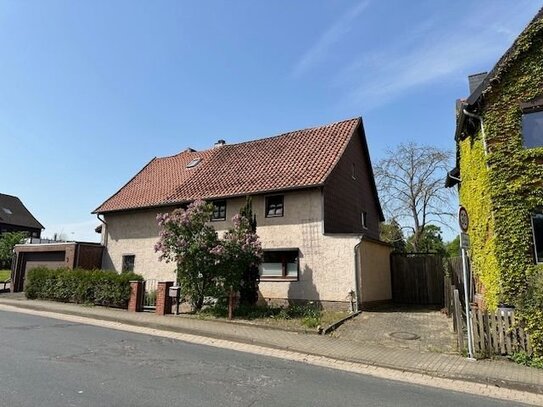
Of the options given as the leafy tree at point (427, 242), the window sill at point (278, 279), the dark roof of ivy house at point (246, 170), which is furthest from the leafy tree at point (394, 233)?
the window sill at point (278, 279)

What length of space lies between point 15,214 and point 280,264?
58.1 m

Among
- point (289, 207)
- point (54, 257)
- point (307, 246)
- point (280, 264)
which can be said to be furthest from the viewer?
point (54, 257)

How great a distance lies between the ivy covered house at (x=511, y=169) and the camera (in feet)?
33.1

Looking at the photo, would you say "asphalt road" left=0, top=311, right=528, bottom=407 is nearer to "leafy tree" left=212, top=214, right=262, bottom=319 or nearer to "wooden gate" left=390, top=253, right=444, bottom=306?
"leafy tree" left=212, top=214, right=262, bottom=319

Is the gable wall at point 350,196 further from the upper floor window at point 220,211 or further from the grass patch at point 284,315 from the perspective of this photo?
the upper floor window at point 220,211

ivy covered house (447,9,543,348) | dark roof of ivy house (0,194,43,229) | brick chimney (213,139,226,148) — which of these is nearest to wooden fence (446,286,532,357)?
ivy covered house (447,9,543,348)

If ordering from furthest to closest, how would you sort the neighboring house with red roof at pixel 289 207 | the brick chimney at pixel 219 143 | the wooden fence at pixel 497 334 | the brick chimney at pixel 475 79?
1. the brick chimney at pixel 219 143
2. the neighboring house with red roof at pixel 289 207
3. the brick chimney at pixel 475 79
4. the wooden fence at pixel 497 334

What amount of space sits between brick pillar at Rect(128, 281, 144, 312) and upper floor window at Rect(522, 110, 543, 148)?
1429 cm

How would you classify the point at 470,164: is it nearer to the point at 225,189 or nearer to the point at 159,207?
the point at 225,189

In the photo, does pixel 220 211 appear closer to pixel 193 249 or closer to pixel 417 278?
pixel 193 249

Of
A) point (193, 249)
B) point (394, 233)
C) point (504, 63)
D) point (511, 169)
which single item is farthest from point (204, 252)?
point (394, 233)

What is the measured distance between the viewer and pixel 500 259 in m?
10.2

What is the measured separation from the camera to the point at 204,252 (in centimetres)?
1472

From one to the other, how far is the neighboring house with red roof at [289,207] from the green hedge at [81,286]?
2916 mm
